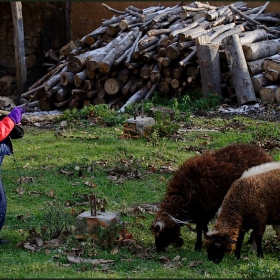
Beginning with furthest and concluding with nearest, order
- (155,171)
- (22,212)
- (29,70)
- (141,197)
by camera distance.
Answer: (29,70) < (155,171) < (141,197) < (22,212)

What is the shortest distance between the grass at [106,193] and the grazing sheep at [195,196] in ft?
0.85

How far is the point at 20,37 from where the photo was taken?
68.4 ft

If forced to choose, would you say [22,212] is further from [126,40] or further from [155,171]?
[126,40]

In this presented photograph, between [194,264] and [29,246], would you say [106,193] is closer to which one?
[29,246]

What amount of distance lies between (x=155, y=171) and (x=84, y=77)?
25.7 feet

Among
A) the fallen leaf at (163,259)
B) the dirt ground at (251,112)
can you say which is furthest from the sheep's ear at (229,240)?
the dirt ground at (251,112)

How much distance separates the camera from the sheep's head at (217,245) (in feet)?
23.0

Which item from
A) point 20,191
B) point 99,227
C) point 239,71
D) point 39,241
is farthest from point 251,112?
point 39,241

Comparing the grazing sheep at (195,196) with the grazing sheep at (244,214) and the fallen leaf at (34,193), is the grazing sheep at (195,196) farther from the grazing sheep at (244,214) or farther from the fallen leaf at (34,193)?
the fallen leaf at (34,193)

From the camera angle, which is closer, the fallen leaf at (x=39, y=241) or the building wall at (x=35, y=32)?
the fallen leaf at (x=39, y=241)

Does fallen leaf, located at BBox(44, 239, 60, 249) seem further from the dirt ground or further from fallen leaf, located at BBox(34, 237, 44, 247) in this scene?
the dirt ground

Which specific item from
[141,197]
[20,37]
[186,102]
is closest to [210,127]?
[186,102]

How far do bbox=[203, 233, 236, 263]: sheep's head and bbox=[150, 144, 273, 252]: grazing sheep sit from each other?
73 centimetres

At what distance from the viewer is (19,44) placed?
20.9 metres
